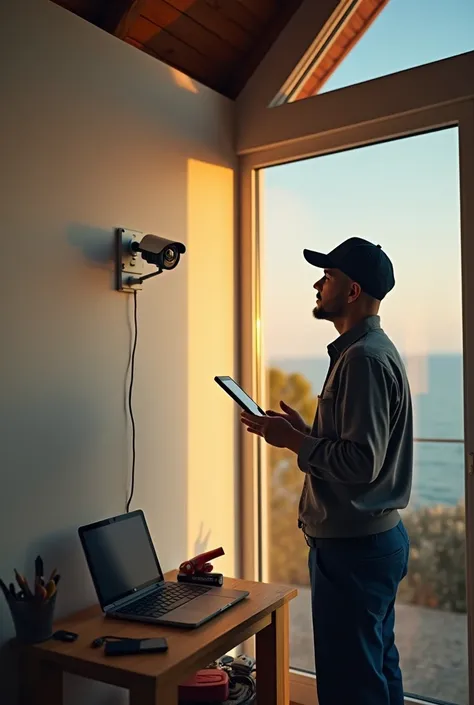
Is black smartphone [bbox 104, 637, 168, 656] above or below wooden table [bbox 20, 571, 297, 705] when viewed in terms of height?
above

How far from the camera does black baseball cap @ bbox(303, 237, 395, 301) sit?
6.51 ft

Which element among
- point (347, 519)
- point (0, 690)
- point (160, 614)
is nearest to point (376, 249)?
point (347, 519)

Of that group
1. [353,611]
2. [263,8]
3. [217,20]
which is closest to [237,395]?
[353,611]

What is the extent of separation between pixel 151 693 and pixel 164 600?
0.46 metres

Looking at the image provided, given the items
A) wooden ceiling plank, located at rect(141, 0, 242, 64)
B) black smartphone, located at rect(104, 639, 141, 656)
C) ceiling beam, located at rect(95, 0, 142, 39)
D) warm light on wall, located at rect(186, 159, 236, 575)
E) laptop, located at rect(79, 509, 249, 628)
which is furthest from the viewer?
warm light on wall, located at rect(186, 159, 236, 575)

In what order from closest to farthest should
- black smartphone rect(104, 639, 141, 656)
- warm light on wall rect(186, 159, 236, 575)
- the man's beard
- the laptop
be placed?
black smartphone rect(104, 639, 141, 656) < the laptop < the man's beard < warm light on wall rect(186, 159, 236, 575)

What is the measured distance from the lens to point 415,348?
7.98 feet

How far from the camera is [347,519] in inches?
73.5

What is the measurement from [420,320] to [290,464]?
2.49 ft

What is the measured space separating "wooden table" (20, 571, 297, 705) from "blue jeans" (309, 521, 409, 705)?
20 centimetres

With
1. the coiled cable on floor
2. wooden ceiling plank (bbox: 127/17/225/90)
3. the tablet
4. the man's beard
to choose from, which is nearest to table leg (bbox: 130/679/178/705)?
the coiled cable on floor

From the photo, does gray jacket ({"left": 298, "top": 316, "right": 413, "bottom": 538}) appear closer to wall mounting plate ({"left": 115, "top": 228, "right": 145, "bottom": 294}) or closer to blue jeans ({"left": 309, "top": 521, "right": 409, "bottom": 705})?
blue jeans ({"left": 309, "top": 521, "right": 409, "bottom": 705})

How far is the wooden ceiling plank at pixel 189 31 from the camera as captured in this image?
2.46 metres

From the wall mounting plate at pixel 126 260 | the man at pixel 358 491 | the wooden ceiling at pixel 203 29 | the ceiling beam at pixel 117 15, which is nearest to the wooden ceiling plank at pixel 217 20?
the wooden ceiling at pixel 203 29
